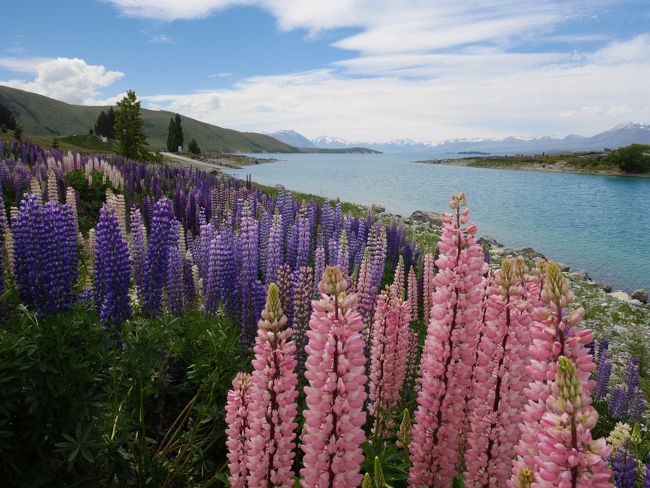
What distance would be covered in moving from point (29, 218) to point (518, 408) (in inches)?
230

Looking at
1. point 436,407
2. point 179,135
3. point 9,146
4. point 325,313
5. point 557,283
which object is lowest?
point 436,407

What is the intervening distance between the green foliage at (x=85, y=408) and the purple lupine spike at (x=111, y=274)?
45 cm

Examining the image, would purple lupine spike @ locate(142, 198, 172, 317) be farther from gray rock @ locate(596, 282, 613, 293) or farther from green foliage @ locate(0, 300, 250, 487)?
gray rock @ locate(596, 282, 613, 293)

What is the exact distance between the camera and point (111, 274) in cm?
567

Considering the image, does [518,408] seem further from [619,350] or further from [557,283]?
[619,350]

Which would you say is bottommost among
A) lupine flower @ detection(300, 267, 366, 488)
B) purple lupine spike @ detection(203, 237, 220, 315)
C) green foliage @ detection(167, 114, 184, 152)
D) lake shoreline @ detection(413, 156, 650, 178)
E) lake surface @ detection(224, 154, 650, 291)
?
lake surface @ detection(224, 154, 650, 291)

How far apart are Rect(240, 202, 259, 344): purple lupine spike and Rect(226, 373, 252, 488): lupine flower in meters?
3.48

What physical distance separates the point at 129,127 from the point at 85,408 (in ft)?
124

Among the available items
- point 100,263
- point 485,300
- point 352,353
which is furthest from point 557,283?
point 100,263

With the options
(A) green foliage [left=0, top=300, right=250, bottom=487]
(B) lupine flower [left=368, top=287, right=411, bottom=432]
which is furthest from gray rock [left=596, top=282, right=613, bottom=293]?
(A) green foliage [left=0, top=300, right=250, bottom=487]

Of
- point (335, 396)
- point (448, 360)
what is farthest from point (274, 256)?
point (335, 396)

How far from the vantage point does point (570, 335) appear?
213 cm

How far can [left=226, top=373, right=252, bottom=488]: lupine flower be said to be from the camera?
3002 millimetres

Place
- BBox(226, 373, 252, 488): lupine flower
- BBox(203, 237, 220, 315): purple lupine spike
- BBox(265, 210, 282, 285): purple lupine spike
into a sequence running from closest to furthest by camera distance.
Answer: BBox(226, 373, 252, 488): lupine flower < BBox(203, 237, 220, 315): purple lupine spike < BBox(265, 210, 282, 285): purple lupine spike
